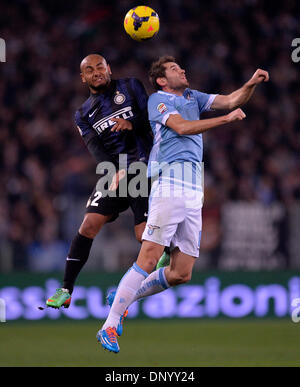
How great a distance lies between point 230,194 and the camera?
1365cm

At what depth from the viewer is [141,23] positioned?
7277mm

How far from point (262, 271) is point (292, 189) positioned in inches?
66.6

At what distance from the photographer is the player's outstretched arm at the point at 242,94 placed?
265 inches

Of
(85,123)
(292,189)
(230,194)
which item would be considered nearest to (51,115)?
(230,194)

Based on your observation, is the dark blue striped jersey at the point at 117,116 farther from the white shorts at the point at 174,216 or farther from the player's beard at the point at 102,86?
the white shorts at the point at 174,216

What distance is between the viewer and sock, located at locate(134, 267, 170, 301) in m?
7.25

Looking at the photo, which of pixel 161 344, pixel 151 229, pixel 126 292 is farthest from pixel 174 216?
pixel 161 344

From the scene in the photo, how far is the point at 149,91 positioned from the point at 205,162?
6.55 feet

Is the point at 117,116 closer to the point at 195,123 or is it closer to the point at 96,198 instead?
the point at 96,198

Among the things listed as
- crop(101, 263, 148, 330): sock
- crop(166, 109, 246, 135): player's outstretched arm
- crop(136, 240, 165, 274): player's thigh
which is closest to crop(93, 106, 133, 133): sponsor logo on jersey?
crop(166, 109, 246, 135): player's outstretched arm

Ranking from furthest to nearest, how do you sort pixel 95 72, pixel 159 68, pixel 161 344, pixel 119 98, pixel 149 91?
pixel 149 91, pixel 161 344, pixel 119 98, pixel 95 72, pixel 159 68

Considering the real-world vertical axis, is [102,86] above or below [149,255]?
above

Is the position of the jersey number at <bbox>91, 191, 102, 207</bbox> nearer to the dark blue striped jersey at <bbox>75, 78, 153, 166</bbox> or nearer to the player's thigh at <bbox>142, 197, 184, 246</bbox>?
the dark blue striped jersey at <bbox>75, 78, 153, 166</bbox>

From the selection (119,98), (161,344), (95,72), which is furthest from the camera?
(161,344)
